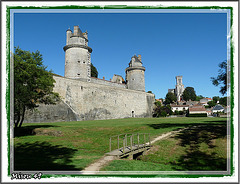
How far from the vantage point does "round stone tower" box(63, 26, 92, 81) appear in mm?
40000

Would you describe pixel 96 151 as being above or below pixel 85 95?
below

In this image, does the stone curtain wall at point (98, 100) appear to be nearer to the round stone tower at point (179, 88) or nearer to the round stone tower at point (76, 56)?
the round stone tower at point (76, 56)

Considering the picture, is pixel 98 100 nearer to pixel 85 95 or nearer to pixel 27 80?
pixel 85 95

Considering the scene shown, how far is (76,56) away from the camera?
40.4m

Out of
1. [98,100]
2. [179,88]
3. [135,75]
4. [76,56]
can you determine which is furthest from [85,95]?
[179,88]

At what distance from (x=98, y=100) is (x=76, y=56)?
37.8 ft

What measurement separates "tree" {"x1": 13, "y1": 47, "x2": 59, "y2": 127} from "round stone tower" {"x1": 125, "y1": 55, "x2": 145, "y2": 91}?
134 ft

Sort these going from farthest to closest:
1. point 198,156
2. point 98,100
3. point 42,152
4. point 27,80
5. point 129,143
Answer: point 98,100
point 27,80
point 129,143
point 42,152
point 198,156

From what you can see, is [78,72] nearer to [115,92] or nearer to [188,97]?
[115,92]

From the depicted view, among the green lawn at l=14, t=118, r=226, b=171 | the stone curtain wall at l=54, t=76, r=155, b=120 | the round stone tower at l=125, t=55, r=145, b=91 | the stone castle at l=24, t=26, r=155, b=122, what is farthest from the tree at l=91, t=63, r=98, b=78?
the green lawn at l=14, t=118, r=226, b=171

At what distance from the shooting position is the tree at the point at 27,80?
1384 centimetres

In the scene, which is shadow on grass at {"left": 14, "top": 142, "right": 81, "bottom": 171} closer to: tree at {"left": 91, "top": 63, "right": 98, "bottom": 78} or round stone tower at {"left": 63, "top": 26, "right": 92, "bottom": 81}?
round stone tower at {"left": 63, "top": 26, "right": 92, "bottom": 81}

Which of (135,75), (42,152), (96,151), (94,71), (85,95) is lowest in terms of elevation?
(96,151)

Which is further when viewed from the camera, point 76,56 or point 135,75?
point 135,75
